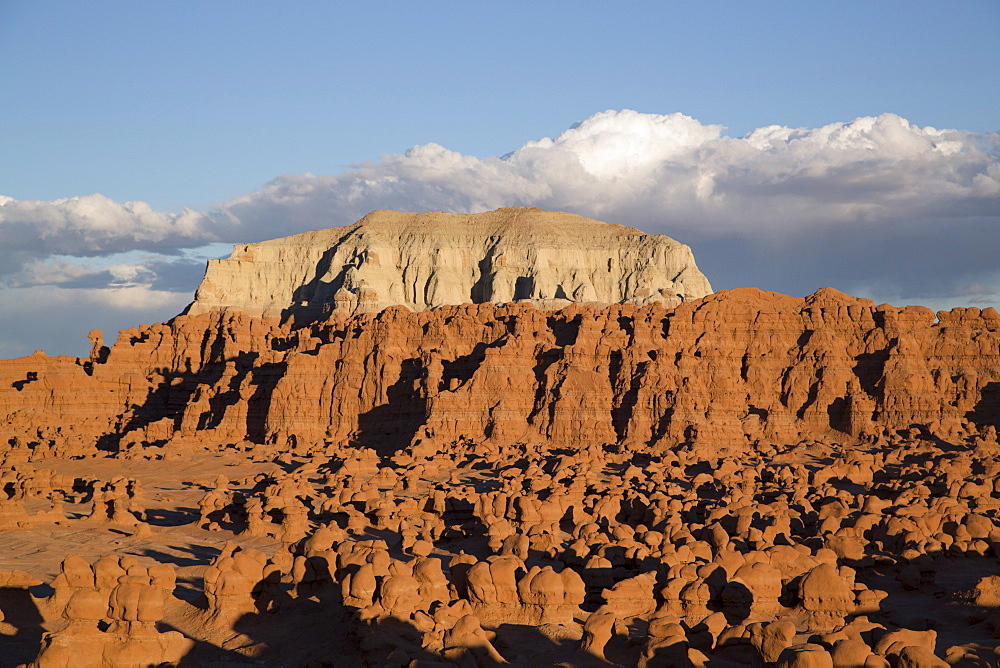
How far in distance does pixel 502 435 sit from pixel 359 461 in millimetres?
9787

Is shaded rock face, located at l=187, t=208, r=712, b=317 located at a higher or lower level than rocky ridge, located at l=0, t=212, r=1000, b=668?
Result: higher

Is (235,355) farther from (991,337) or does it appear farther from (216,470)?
(991,337)

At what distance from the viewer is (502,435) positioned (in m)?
50.7

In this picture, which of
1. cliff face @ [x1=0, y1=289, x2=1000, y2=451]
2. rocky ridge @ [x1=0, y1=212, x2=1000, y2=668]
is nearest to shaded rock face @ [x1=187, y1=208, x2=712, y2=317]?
rocky ridge @ [x1=0, y1=212, x2=1000, y2=668]

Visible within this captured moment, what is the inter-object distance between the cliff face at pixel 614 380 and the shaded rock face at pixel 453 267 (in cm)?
2045

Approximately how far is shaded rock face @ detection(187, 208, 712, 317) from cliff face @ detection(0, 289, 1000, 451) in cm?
2045

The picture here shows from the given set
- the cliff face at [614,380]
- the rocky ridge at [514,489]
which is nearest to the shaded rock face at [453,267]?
the rocky ridge at [514,489]

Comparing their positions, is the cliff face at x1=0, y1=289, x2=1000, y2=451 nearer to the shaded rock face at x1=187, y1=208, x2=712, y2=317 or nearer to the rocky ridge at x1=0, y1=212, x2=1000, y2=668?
the rocky ridge at x1=0, y1=212, x2=1000, y2=668

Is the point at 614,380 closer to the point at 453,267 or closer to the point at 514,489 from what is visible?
the point at 514,489

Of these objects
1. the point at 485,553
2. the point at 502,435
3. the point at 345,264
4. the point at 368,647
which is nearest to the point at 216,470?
the point at 502,435

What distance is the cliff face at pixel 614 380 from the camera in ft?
159

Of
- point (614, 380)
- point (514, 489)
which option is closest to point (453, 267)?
point (614, 380)

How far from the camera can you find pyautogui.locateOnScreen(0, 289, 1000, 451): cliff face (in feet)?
159

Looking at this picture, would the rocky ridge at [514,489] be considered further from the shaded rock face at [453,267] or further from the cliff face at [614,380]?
the shaded rock face at [453,267]
